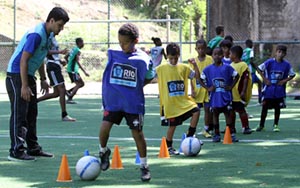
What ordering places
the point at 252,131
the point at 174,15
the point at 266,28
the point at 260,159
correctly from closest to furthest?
the point at 260,159 → the point at 252,131 → the point at 266,28 → the point at 174,15

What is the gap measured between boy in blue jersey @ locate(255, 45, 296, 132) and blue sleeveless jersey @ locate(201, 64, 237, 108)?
1907mm

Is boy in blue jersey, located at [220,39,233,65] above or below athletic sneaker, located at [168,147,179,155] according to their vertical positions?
above

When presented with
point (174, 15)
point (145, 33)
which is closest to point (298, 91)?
point (145, 33)

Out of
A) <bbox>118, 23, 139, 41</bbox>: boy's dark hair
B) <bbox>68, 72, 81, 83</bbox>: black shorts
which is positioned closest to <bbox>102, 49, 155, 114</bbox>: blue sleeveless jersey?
<bbox>118, 23, 139, 41</bbox>: boy's dark hair

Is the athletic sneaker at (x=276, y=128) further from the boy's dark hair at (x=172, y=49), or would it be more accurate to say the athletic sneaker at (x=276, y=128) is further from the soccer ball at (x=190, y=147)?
the soccer ball at (x=190, y=147)

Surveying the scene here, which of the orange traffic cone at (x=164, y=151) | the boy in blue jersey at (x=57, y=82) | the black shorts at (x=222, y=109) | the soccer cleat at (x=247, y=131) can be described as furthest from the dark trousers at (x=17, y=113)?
the boy in blue jersey at (x=57, y=82)

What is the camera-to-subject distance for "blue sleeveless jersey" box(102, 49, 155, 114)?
8211 mm

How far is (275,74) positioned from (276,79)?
0.09 meters

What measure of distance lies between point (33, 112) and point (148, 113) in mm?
8124

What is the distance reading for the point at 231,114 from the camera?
12.5 metres

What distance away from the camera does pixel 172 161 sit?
31.9 feet

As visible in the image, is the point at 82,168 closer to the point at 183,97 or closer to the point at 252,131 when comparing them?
the point at 183,97

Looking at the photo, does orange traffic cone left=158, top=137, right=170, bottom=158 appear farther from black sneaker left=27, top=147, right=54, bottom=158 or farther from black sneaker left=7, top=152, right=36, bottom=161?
black sneaker left=7, top=152, right=36, bottom=161

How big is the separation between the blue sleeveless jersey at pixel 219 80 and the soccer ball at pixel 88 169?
423 centimetres
